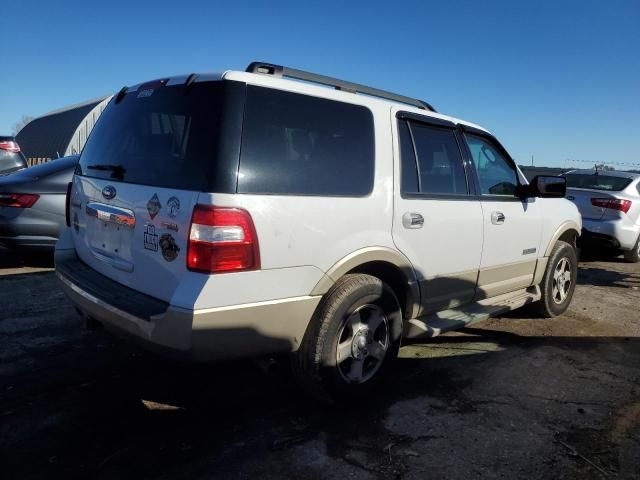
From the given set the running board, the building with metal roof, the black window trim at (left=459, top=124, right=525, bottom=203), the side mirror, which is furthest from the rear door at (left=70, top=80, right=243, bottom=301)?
the building with metal roof

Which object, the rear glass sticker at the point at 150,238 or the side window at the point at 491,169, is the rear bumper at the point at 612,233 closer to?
the side window at the point at 491,169

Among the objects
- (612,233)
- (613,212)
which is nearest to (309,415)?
(612,233)

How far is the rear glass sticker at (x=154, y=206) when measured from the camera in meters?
2.51

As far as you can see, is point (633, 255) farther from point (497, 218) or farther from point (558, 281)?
point (497, 218)

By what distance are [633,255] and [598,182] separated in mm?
1383

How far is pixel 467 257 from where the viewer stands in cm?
375

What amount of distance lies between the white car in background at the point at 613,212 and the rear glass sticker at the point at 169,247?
24.7ft

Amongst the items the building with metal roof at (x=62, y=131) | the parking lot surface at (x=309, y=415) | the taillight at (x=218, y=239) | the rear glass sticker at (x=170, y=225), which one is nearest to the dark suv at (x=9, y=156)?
the parking lot surface at (x=309, y=415)

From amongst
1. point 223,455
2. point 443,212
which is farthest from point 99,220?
point 443,212

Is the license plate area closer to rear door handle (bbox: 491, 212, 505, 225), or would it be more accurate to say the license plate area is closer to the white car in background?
rear door handle (bbox: 491, 212, 505, 225)

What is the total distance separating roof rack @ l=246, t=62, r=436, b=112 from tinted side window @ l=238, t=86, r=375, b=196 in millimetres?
213

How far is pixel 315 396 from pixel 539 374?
186 centimetres

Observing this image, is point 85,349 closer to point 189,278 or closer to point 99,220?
point 99,220

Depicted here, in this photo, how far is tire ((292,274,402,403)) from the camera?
109 inches
